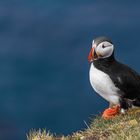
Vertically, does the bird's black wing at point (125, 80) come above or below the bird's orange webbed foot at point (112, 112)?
above

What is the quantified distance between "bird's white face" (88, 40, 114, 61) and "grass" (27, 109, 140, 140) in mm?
1115

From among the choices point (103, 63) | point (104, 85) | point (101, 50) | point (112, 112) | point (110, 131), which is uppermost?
point (101, 50)

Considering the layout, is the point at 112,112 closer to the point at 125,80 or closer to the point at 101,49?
the point at 125,80

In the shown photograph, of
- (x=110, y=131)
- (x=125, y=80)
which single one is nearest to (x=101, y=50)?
(x=125, y=80)

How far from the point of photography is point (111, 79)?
946 centimetres

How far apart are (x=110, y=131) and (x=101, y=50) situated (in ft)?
7.24

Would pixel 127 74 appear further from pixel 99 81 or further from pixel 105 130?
pixel 105 130

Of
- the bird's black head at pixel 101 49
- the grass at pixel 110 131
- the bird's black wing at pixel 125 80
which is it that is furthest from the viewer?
the bird's black wing at pixel 125 80

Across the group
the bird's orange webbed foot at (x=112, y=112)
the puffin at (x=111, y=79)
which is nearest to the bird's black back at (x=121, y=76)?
the puffin at (x=111, y=79)

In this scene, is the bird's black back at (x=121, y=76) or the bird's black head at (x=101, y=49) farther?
the bird's black back at (x=121, y=76)

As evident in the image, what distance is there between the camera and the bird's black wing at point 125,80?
9.52 metres

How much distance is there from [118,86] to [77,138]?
6.03ft

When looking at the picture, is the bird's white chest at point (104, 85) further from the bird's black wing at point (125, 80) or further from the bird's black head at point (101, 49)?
the bird's black head at point (101, 49)

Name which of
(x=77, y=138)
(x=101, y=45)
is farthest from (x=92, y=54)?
(x=77, y=138)
